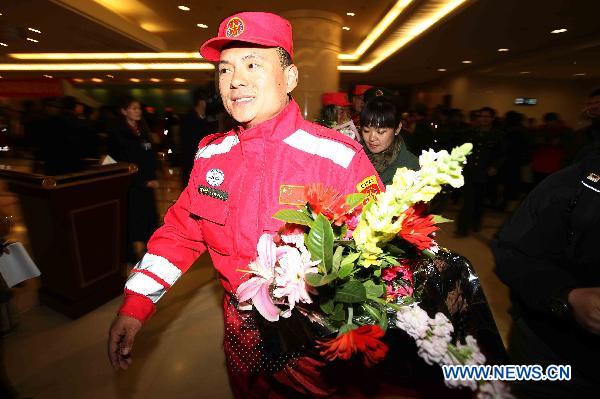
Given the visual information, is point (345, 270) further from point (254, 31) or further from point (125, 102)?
point (125, 102)

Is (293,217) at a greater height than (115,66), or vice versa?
(115,66)

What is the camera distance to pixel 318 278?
73 cm

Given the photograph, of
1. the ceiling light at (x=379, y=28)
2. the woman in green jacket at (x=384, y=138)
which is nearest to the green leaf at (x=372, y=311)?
the woman in green jacket at (x=384, y=138)

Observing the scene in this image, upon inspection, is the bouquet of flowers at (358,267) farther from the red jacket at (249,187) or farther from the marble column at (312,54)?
the marble column at (312,54)

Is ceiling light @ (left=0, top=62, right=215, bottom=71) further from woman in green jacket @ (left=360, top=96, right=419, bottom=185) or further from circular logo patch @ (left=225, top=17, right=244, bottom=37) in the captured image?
circular logo patch @ (left=225, top=17, right=244, bottom=37)

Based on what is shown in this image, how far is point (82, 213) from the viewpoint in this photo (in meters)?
3.12

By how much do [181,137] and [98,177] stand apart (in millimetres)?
1273

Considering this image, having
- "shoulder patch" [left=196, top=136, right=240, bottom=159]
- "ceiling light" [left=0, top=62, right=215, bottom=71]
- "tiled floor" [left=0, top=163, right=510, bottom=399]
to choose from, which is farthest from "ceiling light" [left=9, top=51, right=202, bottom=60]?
"shoulder patch" [left=196, top=136, right=240, bottom=159]

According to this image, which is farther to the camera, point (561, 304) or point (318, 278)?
point (561, 304)

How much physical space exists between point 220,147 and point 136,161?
2.95m

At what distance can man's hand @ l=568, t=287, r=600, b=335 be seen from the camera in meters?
0.97

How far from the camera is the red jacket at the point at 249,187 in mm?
1210

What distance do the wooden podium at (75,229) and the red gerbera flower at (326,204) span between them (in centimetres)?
282

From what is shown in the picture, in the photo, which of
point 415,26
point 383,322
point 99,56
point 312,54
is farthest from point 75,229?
point 99,56
